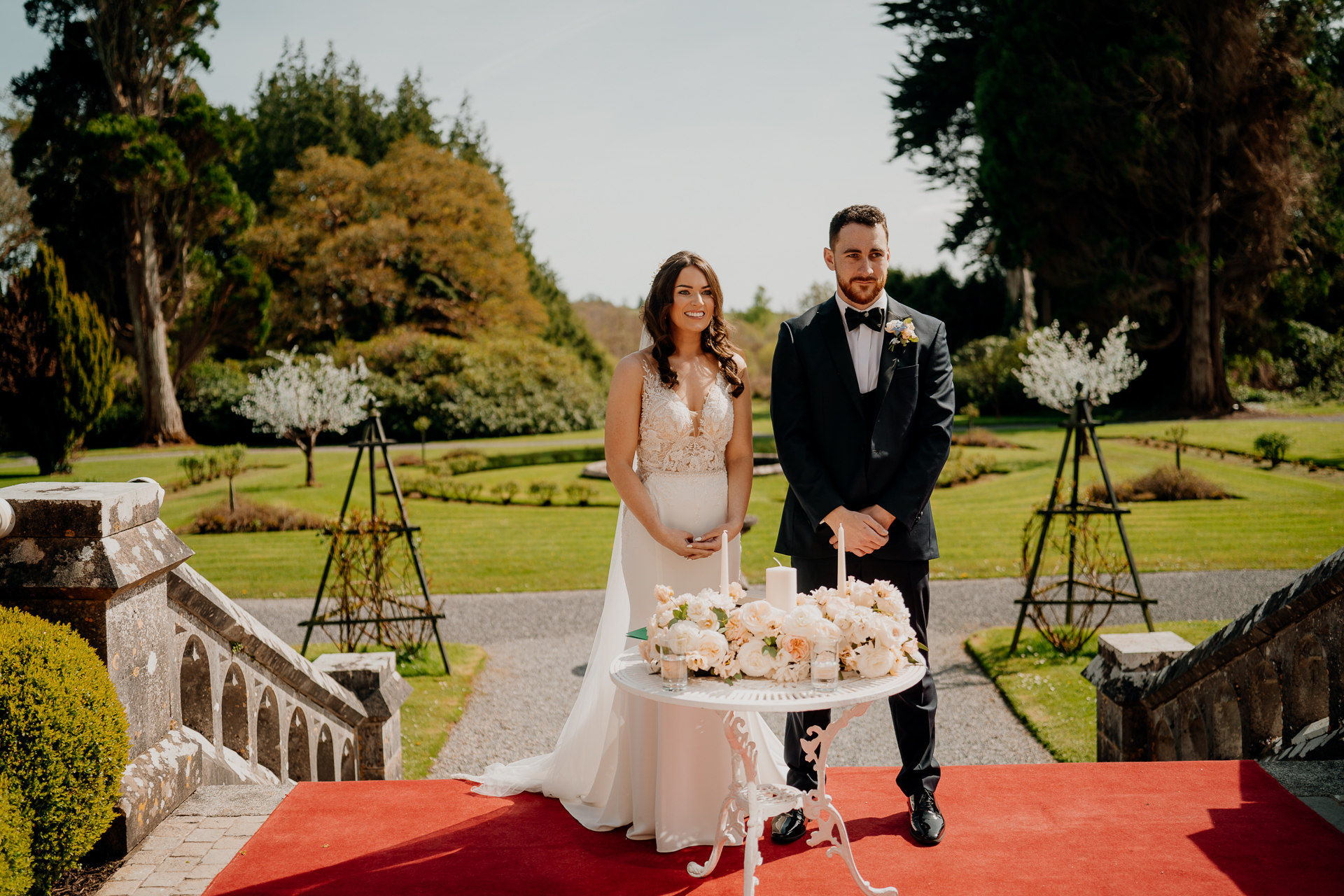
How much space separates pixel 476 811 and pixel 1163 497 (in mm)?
13598

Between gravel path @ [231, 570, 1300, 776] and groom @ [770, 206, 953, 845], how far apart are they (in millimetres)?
3152

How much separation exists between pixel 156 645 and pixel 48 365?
696 inches

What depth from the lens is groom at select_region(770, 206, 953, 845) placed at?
10.6ft

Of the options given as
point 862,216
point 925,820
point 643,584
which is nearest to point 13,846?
point 643,584

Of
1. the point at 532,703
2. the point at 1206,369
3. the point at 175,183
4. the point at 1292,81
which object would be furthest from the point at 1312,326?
the point at 175,183

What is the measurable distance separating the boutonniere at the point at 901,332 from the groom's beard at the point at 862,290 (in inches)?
4.6

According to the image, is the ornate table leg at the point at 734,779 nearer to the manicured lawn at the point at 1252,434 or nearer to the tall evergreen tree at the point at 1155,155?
the manicured lawn at the point at 1252,434

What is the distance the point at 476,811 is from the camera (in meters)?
3.41

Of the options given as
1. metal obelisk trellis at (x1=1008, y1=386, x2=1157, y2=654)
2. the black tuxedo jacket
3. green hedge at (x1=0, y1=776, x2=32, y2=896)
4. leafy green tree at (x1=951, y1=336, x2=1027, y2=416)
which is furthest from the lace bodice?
leafy green tree at (x1=951, y1=336, x2=1027, y2=416)

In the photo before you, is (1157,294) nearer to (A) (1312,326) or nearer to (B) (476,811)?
(A) (1312,326)

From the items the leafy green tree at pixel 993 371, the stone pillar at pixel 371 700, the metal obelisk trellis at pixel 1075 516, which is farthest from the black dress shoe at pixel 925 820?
the leafy green tree at pixel 993 371

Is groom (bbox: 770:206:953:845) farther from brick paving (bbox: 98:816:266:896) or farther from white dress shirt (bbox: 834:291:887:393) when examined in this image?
brick paving (bbox: 98:816:266:896)

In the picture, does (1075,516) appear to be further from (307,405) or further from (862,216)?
(307,405)

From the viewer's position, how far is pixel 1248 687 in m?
3.83
